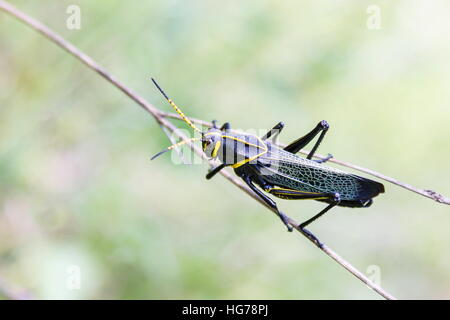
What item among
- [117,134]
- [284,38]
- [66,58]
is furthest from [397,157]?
[66,58]

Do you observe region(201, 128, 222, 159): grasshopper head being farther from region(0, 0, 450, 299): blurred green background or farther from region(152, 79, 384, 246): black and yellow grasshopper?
region(0, 0, 450, 299): blurred green background

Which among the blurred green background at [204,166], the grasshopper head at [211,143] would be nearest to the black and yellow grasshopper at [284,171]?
the grasshopper head at [211,143]

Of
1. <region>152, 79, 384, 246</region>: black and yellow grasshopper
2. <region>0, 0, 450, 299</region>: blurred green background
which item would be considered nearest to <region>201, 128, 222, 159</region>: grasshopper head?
<region>152, 79, 384, 246</region>: black and yellow grasshopper

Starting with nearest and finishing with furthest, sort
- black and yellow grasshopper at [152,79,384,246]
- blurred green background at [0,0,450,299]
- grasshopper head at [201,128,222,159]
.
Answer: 1. black and yellow grasshopper at [152,79,384,246]
2. grasshopper head at [201,128,222,159]
3. blurred green background at [0,0,450,299]

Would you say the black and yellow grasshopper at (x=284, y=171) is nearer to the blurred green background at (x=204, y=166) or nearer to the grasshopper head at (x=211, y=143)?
the grasshopper head at (x=211, y=143)

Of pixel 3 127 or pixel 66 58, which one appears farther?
pixel 66 58

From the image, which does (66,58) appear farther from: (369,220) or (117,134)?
(369,220)
